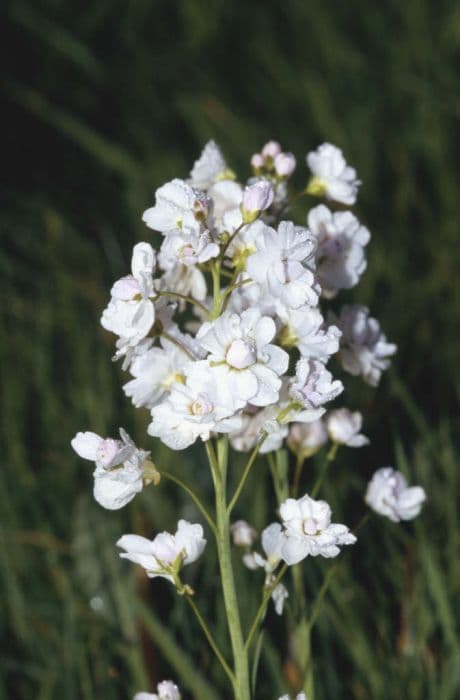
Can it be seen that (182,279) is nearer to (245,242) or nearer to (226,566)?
(245,242)

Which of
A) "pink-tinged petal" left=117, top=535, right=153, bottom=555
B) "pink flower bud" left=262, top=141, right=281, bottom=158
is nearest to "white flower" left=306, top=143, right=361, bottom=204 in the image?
"pink flower bud" left=262, top=141, right=281, bottom=158

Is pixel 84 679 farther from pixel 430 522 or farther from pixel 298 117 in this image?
pixel 298 117

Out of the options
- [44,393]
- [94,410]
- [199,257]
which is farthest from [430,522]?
[199,257]

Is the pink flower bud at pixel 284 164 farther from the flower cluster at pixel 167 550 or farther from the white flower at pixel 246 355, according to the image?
the flower cluster at pixel 167 550

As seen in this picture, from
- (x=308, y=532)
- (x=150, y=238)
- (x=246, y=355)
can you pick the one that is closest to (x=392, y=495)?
(x=308, y=532)

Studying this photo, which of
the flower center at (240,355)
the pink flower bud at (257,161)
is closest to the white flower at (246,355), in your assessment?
the flower center at (240,355)
